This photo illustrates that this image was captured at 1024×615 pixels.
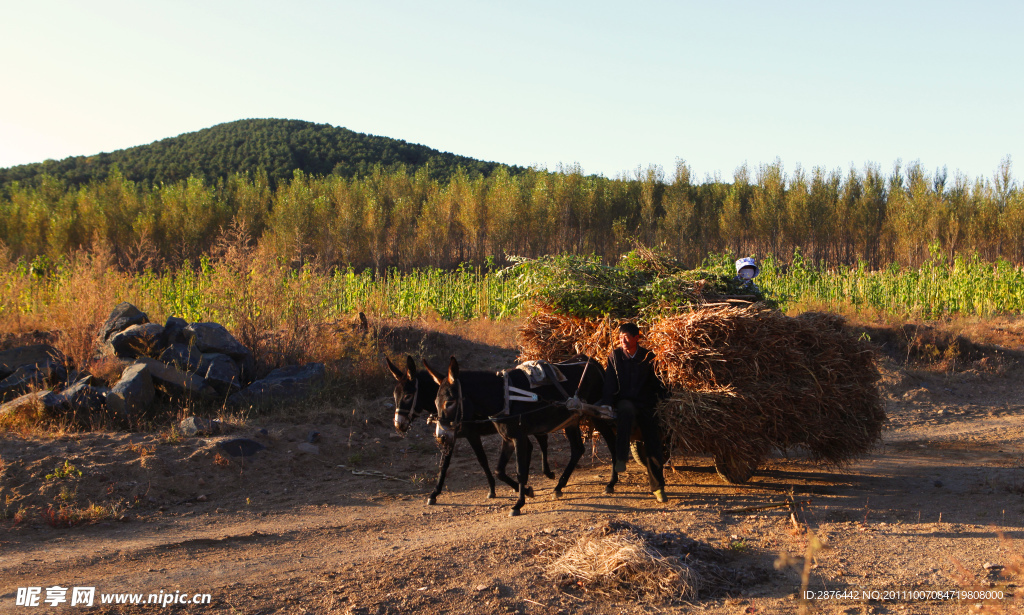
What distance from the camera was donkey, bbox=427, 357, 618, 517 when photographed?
6.31 meters

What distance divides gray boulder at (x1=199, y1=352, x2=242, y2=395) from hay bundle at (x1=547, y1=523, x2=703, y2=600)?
287 inches

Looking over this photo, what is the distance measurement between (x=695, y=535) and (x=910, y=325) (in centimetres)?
1340

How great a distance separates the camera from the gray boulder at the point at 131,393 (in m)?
8.91

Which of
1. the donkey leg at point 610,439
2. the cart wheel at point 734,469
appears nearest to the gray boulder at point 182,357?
the donkey leg at point 610,439

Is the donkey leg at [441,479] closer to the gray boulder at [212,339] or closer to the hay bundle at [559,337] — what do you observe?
the hay bundle at [559,337]

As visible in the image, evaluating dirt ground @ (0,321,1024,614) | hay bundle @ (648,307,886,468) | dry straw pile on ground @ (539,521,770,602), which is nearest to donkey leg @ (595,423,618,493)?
dirt ground @ (0,321,1024,614)

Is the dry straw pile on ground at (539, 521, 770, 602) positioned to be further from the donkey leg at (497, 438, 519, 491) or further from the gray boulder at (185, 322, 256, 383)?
the gray boulder at (185, 322, 256, 383)

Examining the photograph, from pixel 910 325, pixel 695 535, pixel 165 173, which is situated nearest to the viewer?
pixel 695 535

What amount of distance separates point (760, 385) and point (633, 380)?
125 cm

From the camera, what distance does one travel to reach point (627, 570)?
179 inches

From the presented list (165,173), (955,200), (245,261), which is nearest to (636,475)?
(245,261)

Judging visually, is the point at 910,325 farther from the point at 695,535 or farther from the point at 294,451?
the point at 294,451

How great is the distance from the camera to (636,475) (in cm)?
788

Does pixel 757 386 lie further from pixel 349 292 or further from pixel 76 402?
pixel 349 292
